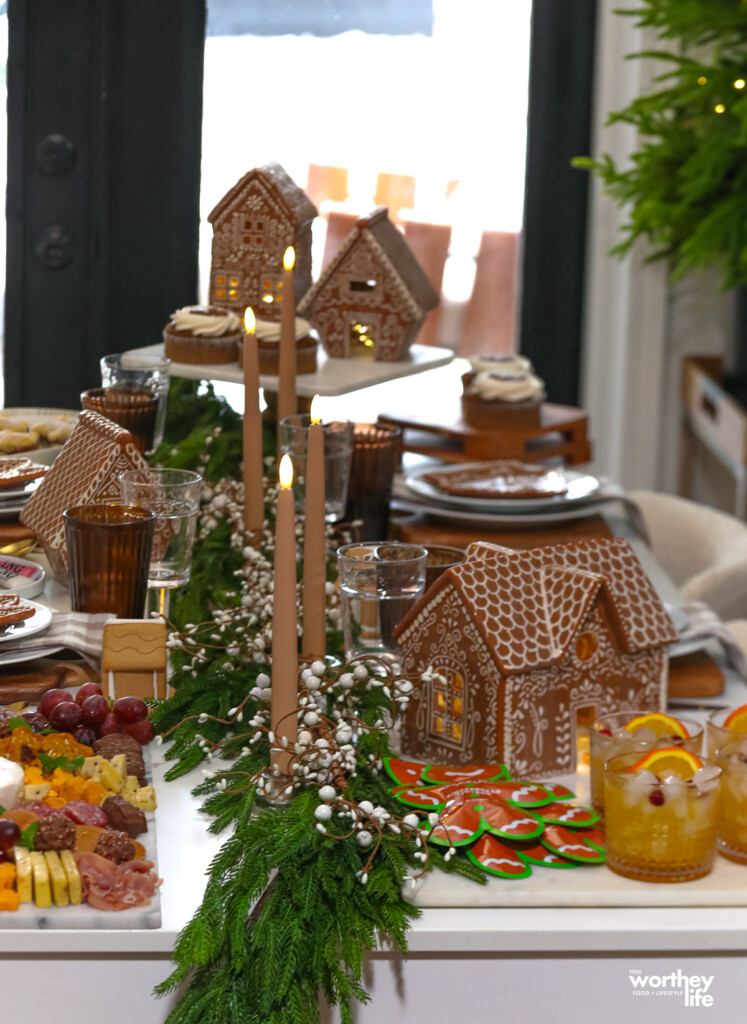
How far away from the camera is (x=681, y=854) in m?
0.93

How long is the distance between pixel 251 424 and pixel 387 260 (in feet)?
1.97

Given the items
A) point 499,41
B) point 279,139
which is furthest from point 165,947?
point 499,41

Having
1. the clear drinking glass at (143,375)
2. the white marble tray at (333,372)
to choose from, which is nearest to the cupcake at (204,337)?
the white marble tray at (333,372)

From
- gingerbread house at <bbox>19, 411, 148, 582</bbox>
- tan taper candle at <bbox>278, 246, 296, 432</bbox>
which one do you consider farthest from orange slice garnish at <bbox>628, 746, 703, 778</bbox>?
tan taper candle at <bbox>278, 246, 296, 432</bbox>

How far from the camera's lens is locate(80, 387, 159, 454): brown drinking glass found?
160 centimetres

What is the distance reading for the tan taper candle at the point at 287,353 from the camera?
5.11 feet

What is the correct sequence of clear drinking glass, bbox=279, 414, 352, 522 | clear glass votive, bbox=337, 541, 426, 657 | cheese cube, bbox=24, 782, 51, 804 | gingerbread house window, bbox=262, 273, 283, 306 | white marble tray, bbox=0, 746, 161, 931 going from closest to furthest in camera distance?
1. white marble tray, bbox=0, 746, 161, 931
2. cheese cube, bbox=24, 782, 51, 804
3. clear glass votive, bbox=337, 541, 426, 657
4. clear drinking glass, bbox=279, 414, 352, 522
5. gingerbread house window, bbox=262, 273, 283, 306

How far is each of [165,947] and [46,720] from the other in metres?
0.28

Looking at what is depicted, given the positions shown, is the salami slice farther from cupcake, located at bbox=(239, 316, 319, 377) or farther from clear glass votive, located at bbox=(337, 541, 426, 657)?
cupcake, located at bbox=(239, 316, 319, 377)

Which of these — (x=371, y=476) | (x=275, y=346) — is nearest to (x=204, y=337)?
(x=275, y=346)

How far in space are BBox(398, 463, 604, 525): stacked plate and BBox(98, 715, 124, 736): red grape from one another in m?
0.73

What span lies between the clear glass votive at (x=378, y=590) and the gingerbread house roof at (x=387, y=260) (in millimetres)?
814

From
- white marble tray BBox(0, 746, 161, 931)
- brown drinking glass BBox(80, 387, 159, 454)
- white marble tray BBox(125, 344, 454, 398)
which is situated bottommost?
white marble tray BBox(0, 746, 161, 931)

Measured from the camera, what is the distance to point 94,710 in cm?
107
